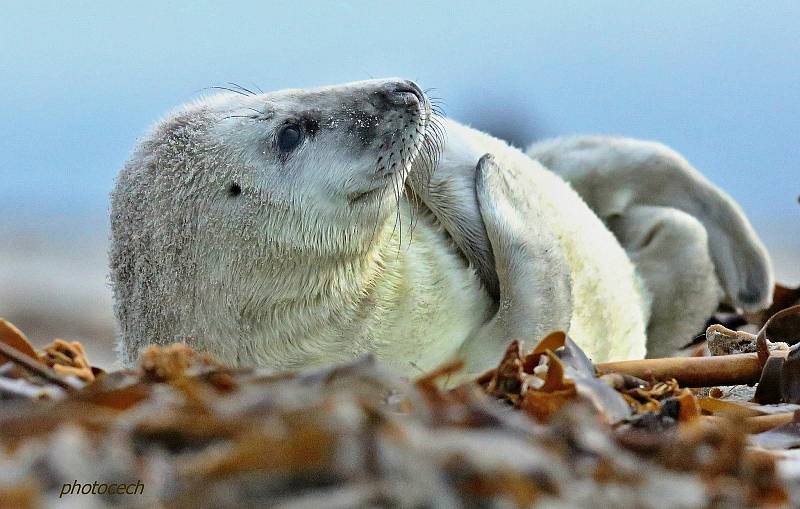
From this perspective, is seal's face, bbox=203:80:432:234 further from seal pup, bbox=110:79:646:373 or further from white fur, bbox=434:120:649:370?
white fur, bbox=434:120:649:370

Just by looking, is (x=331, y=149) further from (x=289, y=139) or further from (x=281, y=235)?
(x=281, y=235)

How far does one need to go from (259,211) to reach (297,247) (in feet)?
0.53

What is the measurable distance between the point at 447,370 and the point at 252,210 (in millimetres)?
1663

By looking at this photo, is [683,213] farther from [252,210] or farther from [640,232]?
[252,210]

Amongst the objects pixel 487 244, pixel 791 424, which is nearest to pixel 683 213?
pixel 487 244

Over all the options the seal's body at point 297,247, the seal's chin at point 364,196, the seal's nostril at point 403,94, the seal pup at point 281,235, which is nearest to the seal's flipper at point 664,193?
the seal's body at point 297,247

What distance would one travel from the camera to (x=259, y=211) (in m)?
3.40

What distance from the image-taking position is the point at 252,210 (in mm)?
3402

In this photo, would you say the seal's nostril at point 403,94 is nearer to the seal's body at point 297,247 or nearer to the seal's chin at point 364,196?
Answer: the seal's body at point 297,247

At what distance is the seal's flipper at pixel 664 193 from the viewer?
5.73 m

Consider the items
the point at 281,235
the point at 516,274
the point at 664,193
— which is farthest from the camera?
the point at 664,193

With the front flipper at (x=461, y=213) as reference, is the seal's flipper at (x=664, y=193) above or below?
below

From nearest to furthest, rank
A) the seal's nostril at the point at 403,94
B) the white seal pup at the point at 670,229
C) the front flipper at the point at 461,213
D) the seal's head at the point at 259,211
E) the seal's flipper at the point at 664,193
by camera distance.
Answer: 1. the seal's head at the point at 259,211
2. the seal's nostril at the point at 403,94
3. the front flipper at the point at 461,213
4. the white seal pup at the point at 670,229
5. the seal's flipper at the point at 664,193

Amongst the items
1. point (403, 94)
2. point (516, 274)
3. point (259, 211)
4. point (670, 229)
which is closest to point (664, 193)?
point (670, 229)
